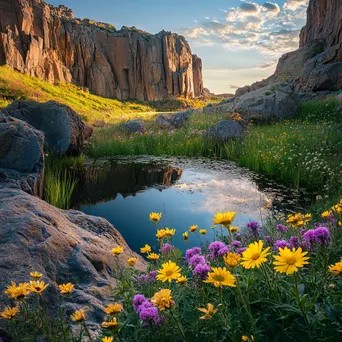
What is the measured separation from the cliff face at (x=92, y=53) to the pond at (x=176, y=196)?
41.4 m

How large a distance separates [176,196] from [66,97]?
42.1m

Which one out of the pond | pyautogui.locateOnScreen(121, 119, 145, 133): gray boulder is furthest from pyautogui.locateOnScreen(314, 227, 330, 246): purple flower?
pyautogui.locateOnScreen(121, 119, 145, 133): gray boulder

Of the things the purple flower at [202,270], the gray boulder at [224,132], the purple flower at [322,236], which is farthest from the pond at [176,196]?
the purple flower at [202,270]

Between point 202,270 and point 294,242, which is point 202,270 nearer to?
point 202,270

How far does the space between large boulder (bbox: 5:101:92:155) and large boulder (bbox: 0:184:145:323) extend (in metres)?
6.68

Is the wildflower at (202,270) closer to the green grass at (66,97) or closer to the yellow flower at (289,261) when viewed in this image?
the yellow flower at (289,261)

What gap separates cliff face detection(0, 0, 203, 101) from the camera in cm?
4691

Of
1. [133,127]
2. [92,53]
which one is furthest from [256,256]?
[92,53]

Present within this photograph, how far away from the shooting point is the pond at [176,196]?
5.14 m

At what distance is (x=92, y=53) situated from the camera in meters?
66.7

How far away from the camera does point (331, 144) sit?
8695 millimetres

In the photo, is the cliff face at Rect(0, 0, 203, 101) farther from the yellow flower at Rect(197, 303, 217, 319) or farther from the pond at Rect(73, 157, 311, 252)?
the yellow flower at Rect(197, 303, 217, 319)

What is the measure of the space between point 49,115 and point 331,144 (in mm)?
8436

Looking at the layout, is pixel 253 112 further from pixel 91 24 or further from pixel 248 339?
pixel 91 24
